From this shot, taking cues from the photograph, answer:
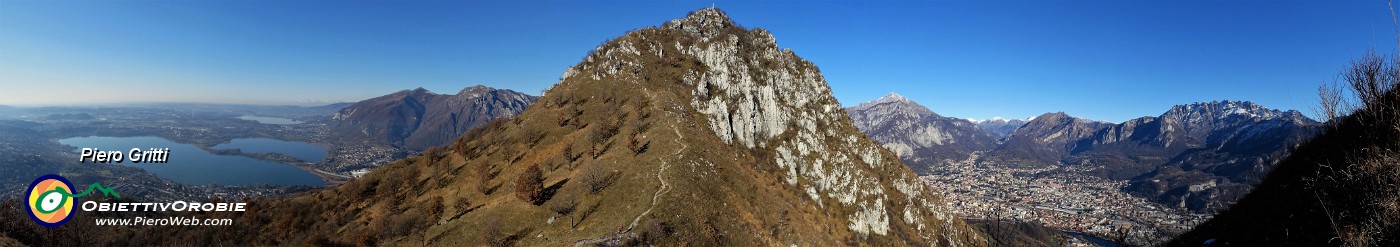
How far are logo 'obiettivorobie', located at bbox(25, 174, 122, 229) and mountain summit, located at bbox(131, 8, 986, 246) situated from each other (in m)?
18.9

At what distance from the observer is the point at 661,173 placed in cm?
5653

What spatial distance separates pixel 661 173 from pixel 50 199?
49.5 m

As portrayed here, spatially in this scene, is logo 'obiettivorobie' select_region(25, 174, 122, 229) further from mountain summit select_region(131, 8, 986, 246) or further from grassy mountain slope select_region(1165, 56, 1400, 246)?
grassy mountain slope select_region(1165, 56, 1400, 246)

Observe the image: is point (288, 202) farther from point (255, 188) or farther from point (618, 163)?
point (255, 188)

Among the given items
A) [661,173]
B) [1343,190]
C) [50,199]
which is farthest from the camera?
[661,173]

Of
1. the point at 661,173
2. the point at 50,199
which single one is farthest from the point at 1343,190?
the point at 50,199

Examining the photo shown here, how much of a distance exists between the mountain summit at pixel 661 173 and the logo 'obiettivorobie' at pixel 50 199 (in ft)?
61.8

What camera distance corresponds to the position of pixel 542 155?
74.9m

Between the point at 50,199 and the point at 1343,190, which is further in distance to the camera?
the point at 50,199

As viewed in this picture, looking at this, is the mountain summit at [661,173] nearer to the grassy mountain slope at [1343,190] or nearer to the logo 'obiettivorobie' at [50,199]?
the grassy mountain slope at [1343,190]

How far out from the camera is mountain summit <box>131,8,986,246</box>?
49469 millimetres

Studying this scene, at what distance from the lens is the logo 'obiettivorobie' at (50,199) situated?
36219 millimetres

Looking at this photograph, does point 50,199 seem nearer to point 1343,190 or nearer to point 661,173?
point 661,173

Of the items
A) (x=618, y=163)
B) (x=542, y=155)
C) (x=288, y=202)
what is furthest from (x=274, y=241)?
(x=618, y=163)
